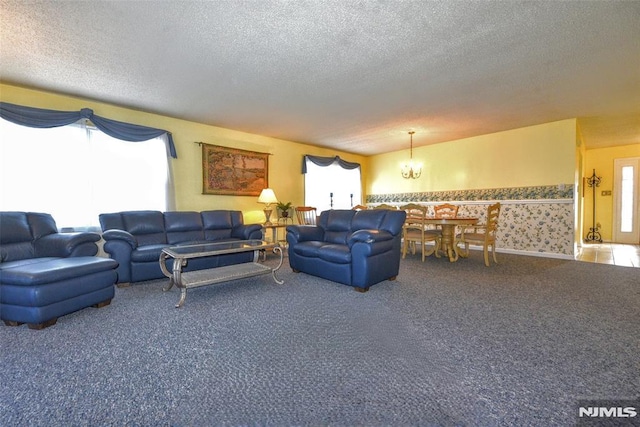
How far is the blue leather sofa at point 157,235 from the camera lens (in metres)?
3.32

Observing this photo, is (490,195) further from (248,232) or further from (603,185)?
(248,232)

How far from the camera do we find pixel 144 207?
4.49 m

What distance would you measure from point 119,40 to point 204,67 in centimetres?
75

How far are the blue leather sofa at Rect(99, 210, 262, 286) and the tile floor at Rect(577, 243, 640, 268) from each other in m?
5.76

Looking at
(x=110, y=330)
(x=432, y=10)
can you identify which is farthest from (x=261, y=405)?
(x=432, y=10)

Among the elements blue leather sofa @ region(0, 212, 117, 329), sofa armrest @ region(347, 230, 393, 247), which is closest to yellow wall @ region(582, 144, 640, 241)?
sofa armrest @ region(347, 230, 393, 247)

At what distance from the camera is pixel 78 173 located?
12.7 ft

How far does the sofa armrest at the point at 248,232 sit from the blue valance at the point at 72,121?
1670 millimetres

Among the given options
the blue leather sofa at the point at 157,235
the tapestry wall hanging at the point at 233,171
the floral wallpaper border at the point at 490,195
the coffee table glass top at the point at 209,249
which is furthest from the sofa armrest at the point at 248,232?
the floral wallpaper border at the point at 490,195

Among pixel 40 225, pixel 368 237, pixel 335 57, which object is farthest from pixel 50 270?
pixel 335 57

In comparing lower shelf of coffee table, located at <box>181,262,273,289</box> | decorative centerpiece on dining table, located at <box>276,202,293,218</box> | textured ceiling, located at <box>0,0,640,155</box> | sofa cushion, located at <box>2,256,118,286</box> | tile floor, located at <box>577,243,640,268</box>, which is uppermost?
textured ceiling, located at <box>0,0,640,155</box>

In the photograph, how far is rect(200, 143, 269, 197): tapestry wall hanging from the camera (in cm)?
511

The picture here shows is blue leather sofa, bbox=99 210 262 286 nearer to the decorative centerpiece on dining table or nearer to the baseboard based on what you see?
the decorative centerpiece on dining table

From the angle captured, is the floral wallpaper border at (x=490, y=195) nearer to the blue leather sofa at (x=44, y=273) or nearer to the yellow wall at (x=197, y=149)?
the yellow wall at (x=197, y=149)
